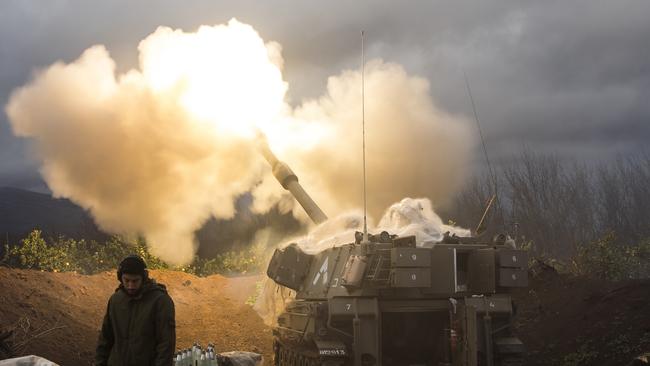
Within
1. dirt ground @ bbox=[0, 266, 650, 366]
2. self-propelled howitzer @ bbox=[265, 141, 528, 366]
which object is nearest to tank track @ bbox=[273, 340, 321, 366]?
self-propelled howitzer @ bbox=[265, 141, 528, 366]

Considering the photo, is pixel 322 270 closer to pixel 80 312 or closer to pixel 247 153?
pixel 247 153

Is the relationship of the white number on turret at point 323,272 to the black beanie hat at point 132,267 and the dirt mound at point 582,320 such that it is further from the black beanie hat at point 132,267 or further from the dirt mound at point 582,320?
the black beanie hat at point 132,267

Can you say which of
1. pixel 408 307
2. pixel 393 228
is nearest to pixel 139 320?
pixel 408 307

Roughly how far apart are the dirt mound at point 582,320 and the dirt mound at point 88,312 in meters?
7.15

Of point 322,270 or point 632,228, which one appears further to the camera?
point 632,228

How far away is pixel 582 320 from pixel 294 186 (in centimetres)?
778

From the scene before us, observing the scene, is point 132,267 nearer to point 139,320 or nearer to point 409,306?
point 139,320

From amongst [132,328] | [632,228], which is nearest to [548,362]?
[132,328]

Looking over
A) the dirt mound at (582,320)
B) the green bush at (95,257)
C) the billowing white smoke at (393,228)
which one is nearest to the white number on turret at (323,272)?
the billowing white smoke at (393,228)

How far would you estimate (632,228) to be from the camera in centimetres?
5041

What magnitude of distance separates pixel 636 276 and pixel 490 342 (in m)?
12.8

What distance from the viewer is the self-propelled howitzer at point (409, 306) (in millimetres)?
11180

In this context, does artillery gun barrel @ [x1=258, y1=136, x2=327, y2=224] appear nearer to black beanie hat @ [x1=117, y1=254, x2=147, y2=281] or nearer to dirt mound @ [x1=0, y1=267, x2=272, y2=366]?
dirt mound @ [x1=0, y1=267, x2=272, y2=366]

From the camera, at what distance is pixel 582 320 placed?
54.0 ft
